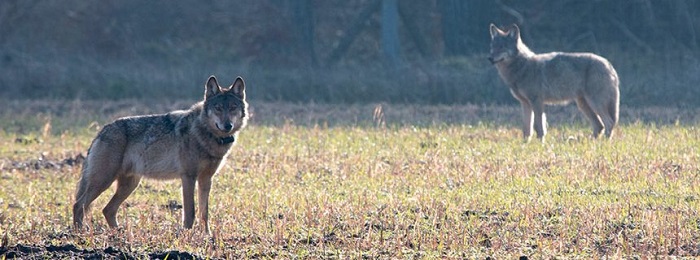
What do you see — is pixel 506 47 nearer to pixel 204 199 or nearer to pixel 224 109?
pixel 224 109

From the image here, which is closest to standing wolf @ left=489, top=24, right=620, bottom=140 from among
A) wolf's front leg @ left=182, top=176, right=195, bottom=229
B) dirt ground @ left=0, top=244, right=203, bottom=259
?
wolf's front leg @ left=182, top=176, right=195, bottom=229

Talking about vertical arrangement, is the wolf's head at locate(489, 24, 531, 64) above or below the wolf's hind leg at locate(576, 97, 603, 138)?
above

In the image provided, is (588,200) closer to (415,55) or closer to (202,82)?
(202,82)

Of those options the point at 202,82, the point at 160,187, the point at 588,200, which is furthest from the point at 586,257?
the point at 202,82

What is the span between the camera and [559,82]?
17844 mm

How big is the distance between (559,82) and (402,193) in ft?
22.1

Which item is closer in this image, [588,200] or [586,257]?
[586,257]

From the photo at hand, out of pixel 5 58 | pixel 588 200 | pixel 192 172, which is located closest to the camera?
pixel 192 172

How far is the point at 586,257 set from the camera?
8.31 metres

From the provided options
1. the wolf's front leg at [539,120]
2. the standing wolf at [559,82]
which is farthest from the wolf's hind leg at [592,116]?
the wolf's front leg at [539,120]

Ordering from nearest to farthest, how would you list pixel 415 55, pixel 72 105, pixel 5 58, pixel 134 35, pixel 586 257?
pixel 586 257, pixel 72 105, pixel 5 58, pixel 415 55, pixel 134 35

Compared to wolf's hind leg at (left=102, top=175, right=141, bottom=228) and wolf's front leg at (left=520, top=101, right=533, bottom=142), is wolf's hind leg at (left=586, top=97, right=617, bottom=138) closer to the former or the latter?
wolf's front leg at (left=520, top=101, right=533, bottom=142)

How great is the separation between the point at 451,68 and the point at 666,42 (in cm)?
696

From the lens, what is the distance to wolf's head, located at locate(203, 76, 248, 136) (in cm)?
1002
